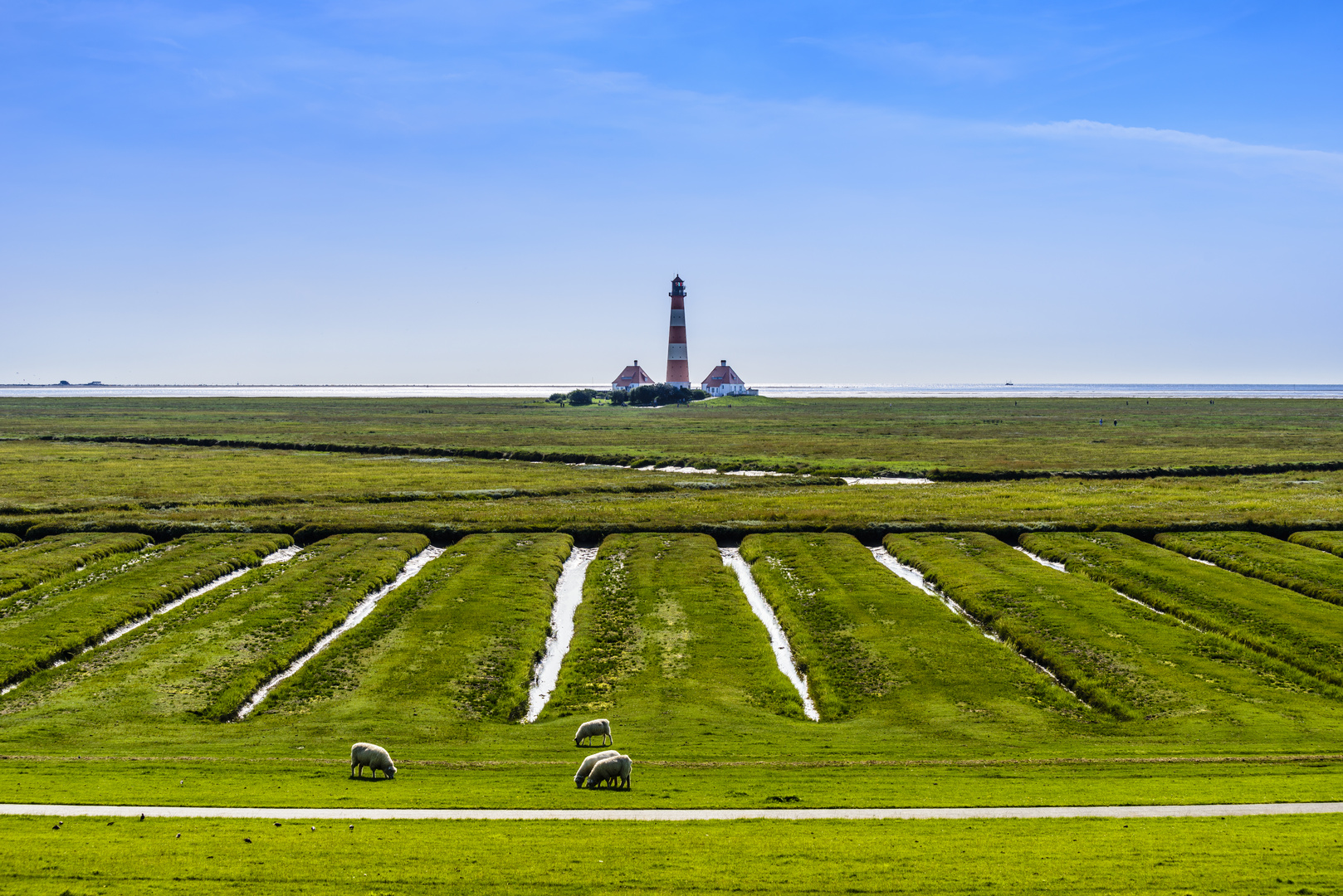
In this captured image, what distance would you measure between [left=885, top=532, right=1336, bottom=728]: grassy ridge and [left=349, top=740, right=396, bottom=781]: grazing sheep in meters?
22.1

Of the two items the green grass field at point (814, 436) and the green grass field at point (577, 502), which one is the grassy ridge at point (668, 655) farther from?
the green grass field at point (814, 436)

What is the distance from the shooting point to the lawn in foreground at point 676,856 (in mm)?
17484

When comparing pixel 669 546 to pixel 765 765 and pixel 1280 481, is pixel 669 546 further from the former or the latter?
pixel 1280 481

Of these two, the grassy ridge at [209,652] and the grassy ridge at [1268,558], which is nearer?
the grassy ridge at [209,652]

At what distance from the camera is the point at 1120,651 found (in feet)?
124

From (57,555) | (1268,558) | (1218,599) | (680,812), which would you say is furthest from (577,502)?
(680,812)

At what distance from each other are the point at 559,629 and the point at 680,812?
77.5 ft

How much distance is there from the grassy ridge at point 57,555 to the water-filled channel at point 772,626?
109 feet

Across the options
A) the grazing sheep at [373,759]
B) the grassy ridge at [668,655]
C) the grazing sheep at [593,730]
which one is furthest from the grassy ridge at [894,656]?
the grazing sheep at [373,759]

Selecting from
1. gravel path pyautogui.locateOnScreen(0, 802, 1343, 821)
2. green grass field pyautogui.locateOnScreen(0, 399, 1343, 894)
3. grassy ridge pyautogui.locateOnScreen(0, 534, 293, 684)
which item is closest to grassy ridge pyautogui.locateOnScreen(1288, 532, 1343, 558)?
green grass field pyautogui.locateOnScreen(0, 399, 1343, 894)

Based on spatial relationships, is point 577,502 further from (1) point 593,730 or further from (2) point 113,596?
(1) point 593,730

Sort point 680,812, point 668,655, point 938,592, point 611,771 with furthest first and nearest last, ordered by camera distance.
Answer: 1. point 938,592
2. point 668,655
3. point 611,771
4. point 680,812

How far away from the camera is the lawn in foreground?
17.5 m

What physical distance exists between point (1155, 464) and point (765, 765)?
88671 mm
